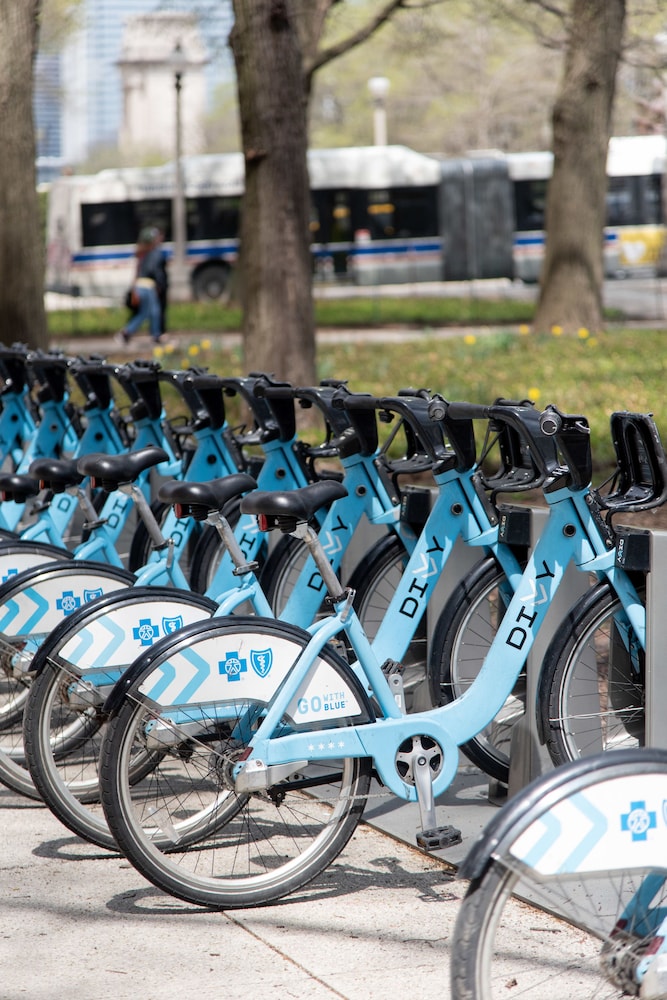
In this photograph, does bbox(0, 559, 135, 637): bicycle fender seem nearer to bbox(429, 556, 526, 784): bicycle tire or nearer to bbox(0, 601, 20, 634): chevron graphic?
bbox(0, 601, 20, 634): chevron graphic

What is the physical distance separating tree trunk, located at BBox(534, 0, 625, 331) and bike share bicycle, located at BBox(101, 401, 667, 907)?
12.8 m

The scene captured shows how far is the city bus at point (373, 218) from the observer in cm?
3266

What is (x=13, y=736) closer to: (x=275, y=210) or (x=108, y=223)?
(x=275, y=210)

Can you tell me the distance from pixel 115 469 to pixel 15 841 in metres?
1.20

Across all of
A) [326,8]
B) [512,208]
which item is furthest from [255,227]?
[512,208]

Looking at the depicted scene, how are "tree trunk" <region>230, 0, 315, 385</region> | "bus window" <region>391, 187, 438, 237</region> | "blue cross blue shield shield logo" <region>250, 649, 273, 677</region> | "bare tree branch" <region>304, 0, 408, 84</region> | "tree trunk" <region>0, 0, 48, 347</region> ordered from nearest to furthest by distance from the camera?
"blue cross blue shield shield logo" <region>250, 649, 273, 677</region>
"tree trunk" <region>230, 0, 315, 385</region>
"tree trunk" <region>0, 0, 48, 347</region>
"bare tree branch" <region>304, 0, 408, 84</region>
"bus window" <region>391, 187, 438, 237</region>

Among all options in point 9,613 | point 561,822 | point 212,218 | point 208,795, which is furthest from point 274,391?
point 212,218

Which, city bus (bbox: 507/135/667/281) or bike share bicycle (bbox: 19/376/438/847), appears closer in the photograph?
bike share bicycle (bbox: 19/376/438/847)

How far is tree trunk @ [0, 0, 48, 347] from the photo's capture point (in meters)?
10.1

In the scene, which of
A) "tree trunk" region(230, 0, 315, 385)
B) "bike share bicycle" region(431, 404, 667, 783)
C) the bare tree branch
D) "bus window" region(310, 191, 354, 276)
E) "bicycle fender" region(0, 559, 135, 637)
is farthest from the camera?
"bus window" region(310, 191, 354, 276)

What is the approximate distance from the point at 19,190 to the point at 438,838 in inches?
310

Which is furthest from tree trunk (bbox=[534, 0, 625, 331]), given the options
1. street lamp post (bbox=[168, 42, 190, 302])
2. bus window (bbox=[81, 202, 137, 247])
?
bus window (bbox=[81, 202, 137, 247])

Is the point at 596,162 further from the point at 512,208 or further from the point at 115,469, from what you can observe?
the point at 512,208

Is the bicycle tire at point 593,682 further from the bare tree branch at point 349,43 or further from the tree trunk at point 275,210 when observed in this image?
the bare tree branch at point 349,43
